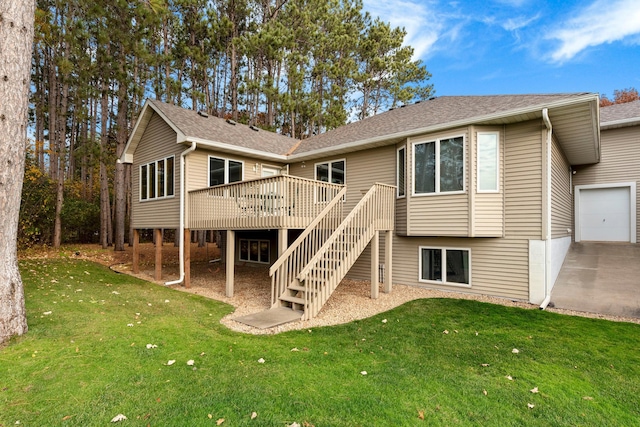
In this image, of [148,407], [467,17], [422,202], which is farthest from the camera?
[467,17]

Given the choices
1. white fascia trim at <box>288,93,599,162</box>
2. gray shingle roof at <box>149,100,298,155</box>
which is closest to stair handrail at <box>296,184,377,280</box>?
white fascia trim at <box>288,93,599,162</box>

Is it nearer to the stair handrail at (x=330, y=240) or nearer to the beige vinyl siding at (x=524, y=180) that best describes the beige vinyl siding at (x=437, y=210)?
the beige vinyl siding at (x=524, y=180)

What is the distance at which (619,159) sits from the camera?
11.1 metres

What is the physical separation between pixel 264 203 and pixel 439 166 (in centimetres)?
438

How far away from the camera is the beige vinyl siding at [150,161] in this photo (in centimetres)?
1005

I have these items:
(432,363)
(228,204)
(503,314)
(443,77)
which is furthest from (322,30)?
(432,363)

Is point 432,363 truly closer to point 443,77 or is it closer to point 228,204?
point 228,204

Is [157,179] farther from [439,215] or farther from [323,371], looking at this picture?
[323,371]

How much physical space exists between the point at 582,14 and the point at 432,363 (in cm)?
1625

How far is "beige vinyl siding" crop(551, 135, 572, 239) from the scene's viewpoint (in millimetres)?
8438

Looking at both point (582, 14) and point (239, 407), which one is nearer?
point (239, 407)

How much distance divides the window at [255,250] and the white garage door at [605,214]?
11.8m

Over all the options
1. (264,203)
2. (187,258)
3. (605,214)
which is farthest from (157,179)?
(605,214)

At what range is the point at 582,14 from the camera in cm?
1330
